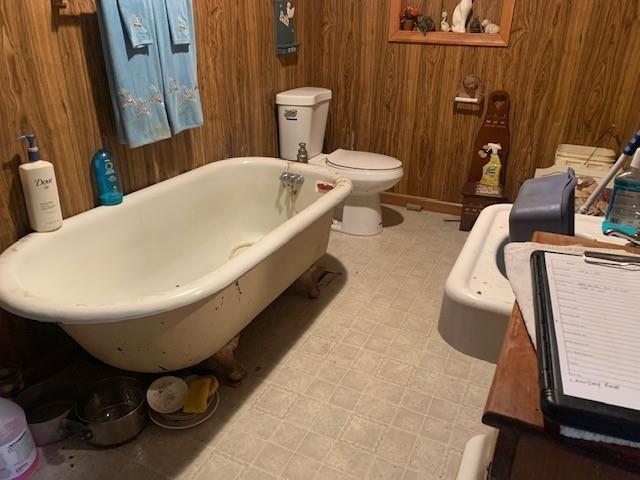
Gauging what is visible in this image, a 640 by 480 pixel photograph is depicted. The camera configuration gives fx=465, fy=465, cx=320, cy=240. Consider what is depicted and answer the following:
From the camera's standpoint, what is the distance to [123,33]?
5.62 ft

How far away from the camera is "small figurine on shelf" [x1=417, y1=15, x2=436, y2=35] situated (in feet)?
9.63

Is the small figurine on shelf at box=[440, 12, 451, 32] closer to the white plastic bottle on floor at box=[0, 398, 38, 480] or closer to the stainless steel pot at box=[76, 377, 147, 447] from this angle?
the stainless steel pot at box=[76, 377, 147, 447]

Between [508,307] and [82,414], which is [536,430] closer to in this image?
[508,307]

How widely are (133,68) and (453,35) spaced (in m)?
1.98

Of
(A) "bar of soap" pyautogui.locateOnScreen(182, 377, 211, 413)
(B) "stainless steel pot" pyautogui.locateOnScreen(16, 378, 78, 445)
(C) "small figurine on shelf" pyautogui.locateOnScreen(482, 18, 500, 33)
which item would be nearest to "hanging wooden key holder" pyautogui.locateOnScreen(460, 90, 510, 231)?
(C) "small figurine on shelf" pyautogui.locateOnScreen(482, 18, 500, 33)

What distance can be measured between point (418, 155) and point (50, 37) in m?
2.31

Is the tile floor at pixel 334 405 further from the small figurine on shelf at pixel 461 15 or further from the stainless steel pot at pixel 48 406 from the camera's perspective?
the small figurine on shelf at pixel 461 15

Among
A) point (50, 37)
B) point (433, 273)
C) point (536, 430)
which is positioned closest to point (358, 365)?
point (433, 273)

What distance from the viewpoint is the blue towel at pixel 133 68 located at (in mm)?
1676

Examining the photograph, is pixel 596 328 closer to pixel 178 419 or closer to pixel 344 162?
pixel 178 419

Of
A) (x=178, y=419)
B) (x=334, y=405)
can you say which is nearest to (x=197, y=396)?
(x=178, y=419)

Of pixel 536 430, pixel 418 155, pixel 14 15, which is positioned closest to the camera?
pixel 536 430

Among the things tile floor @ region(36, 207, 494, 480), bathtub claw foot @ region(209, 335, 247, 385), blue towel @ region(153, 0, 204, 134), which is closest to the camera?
tile floor @ region(36, 207, 494, 480)

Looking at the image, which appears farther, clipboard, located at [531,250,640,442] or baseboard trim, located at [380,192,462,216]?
baseboard trim, located at [380,192,462,216]
